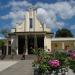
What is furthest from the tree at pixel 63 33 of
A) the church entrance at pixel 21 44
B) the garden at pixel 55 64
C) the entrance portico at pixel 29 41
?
the garden at pixel 55 64

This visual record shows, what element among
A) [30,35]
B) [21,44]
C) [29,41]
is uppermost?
[30,35]

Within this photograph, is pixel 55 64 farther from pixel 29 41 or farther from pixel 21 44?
pixel 21 44

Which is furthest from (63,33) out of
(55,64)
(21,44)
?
(55,64)

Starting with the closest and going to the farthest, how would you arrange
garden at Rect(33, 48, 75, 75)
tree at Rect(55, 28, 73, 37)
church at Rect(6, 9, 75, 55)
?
garden at Rect(33, 48, 75, 75) < church at Rect(6, 9, 75, 55) < tree at Rect(55, 28, 73, 37)

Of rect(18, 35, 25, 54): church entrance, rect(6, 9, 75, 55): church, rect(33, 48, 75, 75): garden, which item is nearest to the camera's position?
rect(33, 48, 75, 75): garden

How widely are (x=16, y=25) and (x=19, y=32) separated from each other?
2063 millimetres

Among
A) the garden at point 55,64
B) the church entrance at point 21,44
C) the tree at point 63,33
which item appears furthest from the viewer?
the tree at point 63,33

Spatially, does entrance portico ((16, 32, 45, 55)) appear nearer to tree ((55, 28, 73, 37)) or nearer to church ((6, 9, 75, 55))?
church ((6, 9, 75, 55))

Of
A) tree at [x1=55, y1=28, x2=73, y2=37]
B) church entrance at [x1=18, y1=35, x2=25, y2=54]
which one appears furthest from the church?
tree at [x1=55, y1=28, x2=73, y2=37]

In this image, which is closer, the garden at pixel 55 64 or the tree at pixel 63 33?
the garden at pixel 55 64

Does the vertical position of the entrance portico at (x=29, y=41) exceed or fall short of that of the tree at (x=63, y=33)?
it falls short

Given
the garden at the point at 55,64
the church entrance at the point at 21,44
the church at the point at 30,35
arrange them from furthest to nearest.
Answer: the church entrance at the point at 21,44 < the church at the point at 30,35 < the garden at the point at 55,64

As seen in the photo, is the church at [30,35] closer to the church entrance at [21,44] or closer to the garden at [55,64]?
the church entrance at [21,44]

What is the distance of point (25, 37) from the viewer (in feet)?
205
